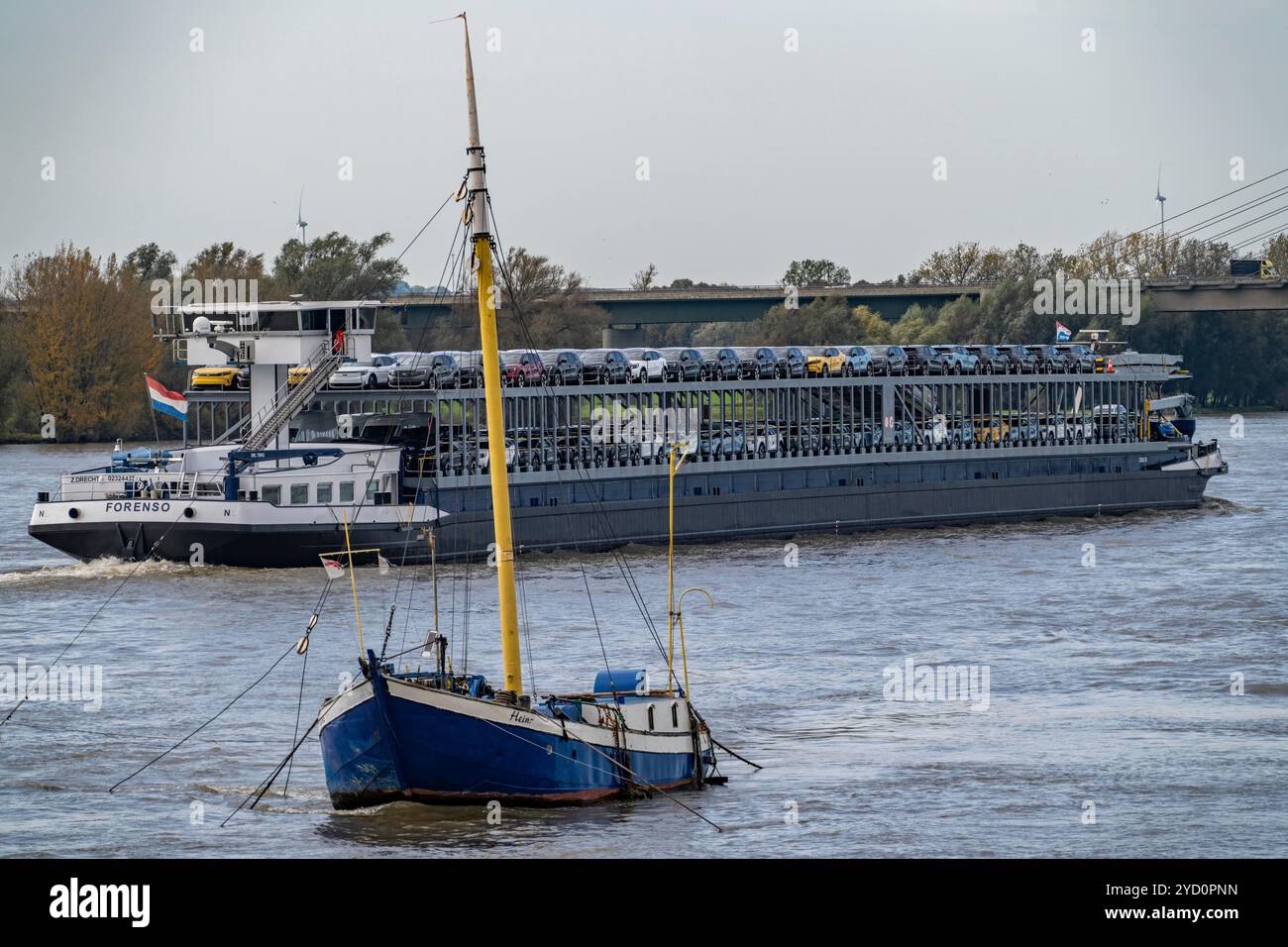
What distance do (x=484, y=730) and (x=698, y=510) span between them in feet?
156

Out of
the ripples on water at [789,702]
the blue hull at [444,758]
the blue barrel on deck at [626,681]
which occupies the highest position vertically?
the blue barrel on deck at [626,681]

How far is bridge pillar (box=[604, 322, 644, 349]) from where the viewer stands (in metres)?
142

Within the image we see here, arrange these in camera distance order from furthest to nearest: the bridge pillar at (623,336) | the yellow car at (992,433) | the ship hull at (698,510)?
the bridge pillar at (623,336) < the yellow car at (992,433) < the ship hull at (698,510)

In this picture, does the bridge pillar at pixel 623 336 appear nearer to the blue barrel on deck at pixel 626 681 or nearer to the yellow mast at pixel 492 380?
the blue barrel on deck at pixel 626 681

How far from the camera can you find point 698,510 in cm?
7481

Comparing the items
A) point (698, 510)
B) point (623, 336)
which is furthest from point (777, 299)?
point (698, 510)

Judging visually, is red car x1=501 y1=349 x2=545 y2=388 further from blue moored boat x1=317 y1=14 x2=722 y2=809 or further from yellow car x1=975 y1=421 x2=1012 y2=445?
blue moored boat x1=317 y1=14 x2=722 y2=809

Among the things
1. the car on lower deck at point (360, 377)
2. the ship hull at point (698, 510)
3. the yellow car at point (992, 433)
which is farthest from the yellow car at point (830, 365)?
the car on lower deck at point (360, 377)

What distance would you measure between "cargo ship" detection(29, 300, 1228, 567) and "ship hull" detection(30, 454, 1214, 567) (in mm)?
93

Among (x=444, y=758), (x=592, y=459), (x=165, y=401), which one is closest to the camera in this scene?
(x=444, y=758)

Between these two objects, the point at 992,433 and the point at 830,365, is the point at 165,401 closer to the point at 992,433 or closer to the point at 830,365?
the point at 830,365

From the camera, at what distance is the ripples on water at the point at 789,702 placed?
1112 inches

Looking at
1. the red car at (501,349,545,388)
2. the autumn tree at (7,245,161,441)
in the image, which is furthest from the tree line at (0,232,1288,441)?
the red car at (501,349,545,388)

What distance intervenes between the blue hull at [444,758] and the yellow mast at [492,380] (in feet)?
3.20
